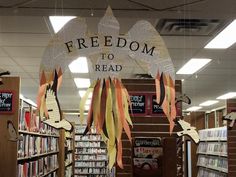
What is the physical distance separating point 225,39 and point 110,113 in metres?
3.94

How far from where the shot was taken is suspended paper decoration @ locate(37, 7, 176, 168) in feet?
7.36

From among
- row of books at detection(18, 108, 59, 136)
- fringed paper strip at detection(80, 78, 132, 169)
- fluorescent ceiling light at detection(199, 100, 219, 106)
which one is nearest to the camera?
fringed paper strip at detection(80, 78, 132, 169)

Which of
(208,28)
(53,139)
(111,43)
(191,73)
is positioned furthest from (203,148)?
(111,43)

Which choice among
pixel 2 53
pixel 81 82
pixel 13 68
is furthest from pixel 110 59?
pixel 81 82

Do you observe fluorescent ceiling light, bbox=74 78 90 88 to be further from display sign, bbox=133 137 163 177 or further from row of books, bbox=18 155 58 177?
display sign, bbox=133 137 163 177

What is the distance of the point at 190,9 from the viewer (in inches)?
145

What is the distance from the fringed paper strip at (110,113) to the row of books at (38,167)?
3.26 meters

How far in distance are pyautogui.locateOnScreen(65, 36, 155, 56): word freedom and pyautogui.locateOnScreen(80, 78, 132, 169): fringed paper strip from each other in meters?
0.19

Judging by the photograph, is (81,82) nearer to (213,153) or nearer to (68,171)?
(68,171)

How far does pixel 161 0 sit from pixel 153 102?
188 cm

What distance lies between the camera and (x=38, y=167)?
661cm

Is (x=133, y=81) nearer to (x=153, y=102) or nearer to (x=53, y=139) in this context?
(x=153, y=102)

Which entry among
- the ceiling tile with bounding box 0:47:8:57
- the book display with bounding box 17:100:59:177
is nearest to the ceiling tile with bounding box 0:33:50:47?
the ceiling tile with bounding box 0:47:8:57

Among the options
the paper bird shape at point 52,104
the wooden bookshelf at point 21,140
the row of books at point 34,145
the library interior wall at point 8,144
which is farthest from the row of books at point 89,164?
the paper bird shape at point 52,104
